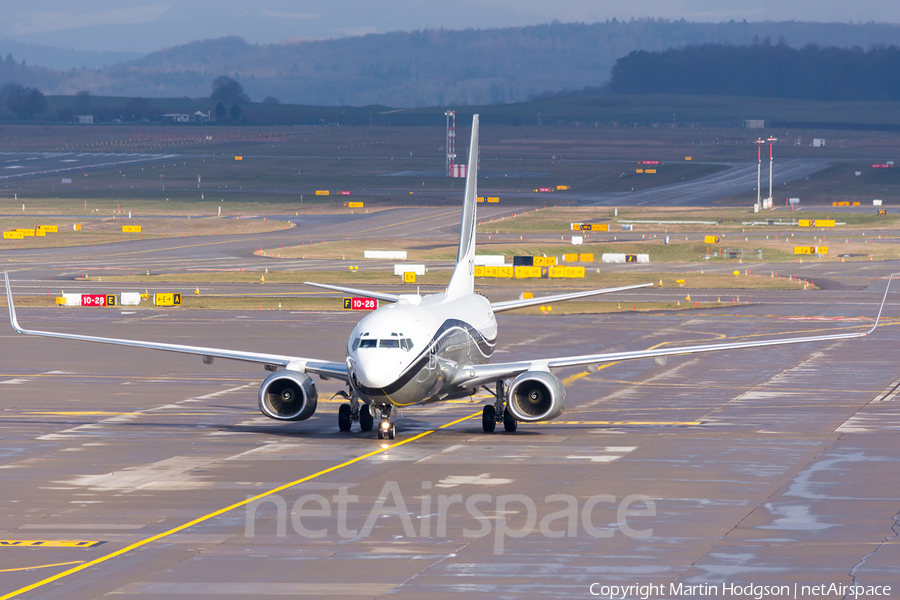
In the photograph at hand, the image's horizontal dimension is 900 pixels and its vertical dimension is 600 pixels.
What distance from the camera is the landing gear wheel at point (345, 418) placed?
41.8 m

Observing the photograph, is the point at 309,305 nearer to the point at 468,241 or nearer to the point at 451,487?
the point at 468,241

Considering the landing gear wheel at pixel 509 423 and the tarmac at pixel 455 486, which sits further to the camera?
the landing gear wheel at pixel 509 423

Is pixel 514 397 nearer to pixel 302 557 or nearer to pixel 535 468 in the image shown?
pixel 535 468

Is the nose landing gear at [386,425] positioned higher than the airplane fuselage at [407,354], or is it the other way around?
the airplane fuselage at [407,354]

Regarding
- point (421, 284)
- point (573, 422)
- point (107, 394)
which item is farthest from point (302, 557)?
point (421, 284)

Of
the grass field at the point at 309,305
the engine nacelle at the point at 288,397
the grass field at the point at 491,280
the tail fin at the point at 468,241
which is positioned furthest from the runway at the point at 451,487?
the grass field at the point at 491,280

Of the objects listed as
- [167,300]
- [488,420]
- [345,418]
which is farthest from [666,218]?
[345,418]

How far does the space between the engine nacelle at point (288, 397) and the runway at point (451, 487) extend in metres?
0.95

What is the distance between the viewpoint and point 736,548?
1019 inches

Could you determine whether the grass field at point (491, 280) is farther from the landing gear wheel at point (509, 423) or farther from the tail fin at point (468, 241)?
the landing gear wheel at point (509, 423)

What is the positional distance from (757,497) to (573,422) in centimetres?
1343

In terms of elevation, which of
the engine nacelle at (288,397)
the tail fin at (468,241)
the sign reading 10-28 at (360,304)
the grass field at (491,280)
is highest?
the tail fin at (468,241)

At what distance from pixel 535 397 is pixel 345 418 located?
6.62m

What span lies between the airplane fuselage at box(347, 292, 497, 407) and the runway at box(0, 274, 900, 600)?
1791 millimetres
